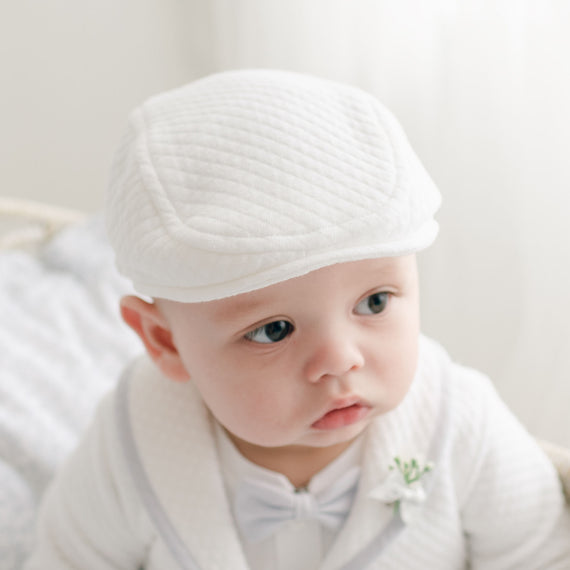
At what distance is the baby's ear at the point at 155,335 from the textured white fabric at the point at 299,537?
136 mm

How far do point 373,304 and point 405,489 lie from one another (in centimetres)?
23

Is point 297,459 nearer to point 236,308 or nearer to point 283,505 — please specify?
point 283,505

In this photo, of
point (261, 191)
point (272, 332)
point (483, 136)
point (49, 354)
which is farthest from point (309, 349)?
point (49, 354)

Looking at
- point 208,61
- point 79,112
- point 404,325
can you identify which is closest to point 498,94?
point 404,325

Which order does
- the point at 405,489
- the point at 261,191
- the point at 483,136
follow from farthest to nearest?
the point at 483,136 < the point at 405,489 < the point at 261,191

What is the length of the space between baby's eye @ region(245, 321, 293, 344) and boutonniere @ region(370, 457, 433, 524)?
229 mm

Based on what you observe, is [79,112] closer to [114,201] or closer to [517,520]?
[114,201]

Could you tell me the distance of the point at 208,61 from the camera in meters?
2.08

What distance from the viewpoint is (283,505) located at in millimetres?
864

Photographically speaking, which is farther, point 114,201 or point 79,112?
point 79,112

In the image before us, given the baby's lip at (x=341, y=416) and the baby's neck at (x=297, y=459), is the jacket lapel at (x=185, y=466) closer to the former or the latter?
the baby's neck at (x=297, y=459)

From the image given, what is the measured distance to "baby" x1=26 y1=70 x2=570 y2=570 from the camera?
68 centimetres

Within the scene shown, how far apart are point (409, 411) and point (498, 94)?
0.46 metres

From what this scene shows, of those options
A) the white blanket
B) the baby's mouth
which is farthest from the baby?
the white blanket
